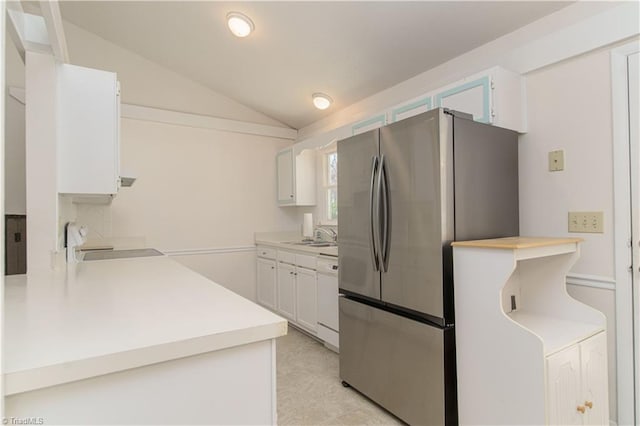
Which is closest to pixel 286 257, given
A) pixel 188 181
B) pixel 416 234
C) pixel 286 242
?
pixel 286 242

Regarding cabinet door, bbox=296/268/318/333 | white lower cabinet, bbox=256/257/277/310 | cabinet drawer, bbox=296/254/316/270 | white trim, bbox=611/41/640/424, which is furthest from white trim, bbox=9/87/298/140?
white trim, bbox=611/41/640/424

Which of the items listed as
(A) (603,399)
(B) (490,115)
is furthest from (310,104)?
(A) (603,399)

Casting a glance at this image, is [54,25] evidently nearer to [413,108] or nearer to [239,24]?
[239,24]

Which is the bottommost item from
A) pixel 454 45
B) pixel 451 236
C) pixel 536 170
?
pixel 451 236

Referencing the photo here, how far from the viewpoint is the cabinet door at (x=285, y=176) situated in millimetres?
4266

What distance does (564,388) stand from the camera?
1436mm

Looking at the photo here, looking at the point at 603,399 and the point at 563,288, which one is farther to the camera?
the point at 563,288

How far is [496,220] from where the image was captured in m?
1.95

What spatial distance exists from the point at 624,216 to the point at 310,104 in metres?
2.95

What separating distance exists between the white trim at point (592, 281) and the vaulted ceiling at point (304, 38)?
153 cm

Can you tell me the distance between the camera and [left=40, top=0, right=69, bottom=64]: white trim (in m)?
1.29

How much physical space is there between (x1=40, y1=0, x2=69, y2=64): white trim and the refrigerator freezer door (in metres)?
2.10

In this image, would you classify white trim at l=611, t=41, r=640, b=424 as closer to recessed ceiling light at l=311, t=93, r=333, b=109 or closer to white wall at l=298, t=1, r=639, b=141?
white wall at l=298, t=1, r=639, b=141

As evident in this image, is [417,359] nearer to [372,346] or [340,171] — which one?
[372,346]
